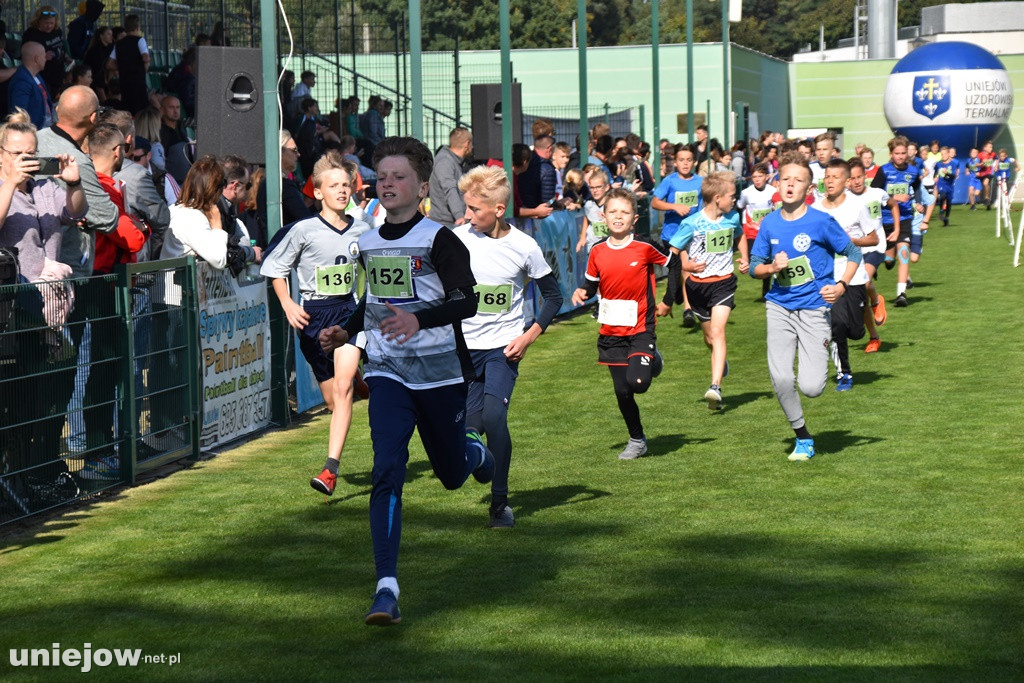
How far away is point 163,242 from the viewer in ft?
33.8

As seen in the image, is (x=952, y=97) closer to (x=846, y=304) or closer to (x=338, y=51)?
(x=338, y=51)

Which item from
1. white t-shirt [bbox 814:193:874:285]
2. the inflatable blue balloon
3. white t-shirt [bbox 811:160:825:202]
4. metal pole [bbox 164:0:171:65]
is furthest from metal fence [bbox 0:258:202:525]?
the inflatable blue balloon

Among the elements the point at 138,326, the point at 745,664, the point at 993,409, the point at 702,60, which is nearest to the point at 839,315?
the point at 993,409

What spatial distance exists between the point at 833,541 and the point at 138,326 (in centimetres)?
444

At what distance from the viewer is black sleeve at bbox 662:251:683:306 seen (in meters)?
11.4

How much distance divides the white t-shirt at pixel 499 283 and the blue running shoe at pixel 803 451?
8.11 feet

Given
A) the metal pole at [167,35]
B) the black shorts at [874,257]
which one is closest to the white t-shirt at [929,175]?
the black shorts at [874,257]

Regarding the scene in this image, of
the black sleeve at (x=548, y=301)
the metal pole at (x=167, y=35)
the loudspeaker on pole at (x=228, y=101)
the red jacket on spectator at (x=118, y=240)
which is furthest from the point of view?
the metal pole at (x=167, y=35)

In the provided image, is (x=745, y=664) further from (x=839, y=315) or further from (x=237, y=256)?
(x=839, y=315)

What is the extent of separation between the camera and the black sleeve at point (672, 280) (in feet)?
37.6

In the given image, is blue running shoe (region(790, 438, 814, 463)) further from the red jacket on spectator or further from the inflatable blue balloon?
the inflatable blue balloon

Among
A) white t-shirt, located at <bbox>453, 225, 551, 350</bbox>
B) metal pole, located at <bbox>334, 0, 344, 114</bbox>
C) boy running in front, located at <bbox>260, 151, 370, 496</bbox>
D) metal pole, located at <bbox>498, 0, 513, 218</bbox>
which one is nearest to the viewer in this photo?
white t-shirt, located at <bbox>453, 225, 551, 350</bbox>

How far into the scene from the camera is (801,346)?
9656 mm

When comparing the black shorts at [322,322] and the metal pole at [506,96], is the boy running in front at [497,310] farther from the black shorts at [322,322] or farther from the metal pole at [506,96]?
the metal pole at [506,96]
